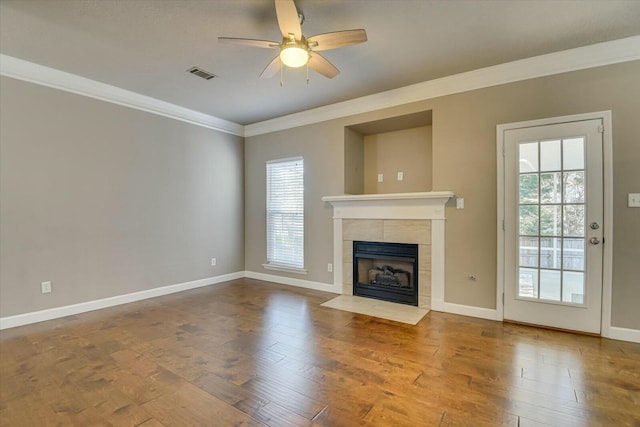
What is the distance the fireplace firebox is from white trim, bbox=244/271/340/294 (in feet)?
1.44

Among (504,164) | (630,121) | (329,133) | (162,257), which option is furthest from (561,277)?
(162,257)

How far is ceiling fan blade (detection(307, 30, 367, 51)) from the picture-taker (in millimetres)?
2273

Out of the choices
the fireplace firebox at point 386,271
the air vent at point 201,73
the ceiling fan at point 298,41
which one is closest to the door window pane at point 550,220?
the fireplace firebox at point 386,271

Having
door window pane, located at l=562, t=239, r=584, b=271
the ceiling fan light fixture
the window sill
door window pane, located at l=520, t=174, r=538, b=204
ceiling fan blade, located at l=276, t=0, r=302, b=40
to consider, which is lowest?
the window sill

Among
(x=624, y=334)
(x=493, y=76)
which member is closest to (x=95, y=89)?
(x=493, y=76)

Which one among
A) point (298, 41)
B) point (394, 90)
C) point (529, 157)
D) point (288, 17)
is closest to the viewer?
point (288, 17)

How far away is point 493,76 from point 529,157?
3.21 feet

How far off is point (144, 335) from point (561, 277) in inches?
166

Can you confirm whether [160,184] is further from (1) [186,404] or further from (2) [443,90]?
(2) [443,90]

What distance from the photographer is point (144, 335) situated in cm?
301

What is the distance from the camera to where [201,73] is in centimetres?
351

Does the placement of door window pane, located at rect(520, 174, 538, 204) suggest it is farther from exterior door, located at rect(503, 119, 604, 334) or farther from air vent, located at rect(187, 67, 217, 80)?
air vent, located at rect(187, 67, 217, 80)

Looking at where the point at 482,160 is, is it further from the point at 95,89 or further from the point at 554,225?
the point at 95,89

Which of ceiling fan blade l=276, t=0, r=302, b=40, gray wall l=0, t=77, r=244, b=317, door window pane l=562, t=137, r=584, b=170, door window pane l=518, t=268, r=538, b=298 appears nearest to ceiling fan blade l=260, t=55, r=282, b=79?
Answer: ceiling fan blade l=276, t=0, r=302, b=40
